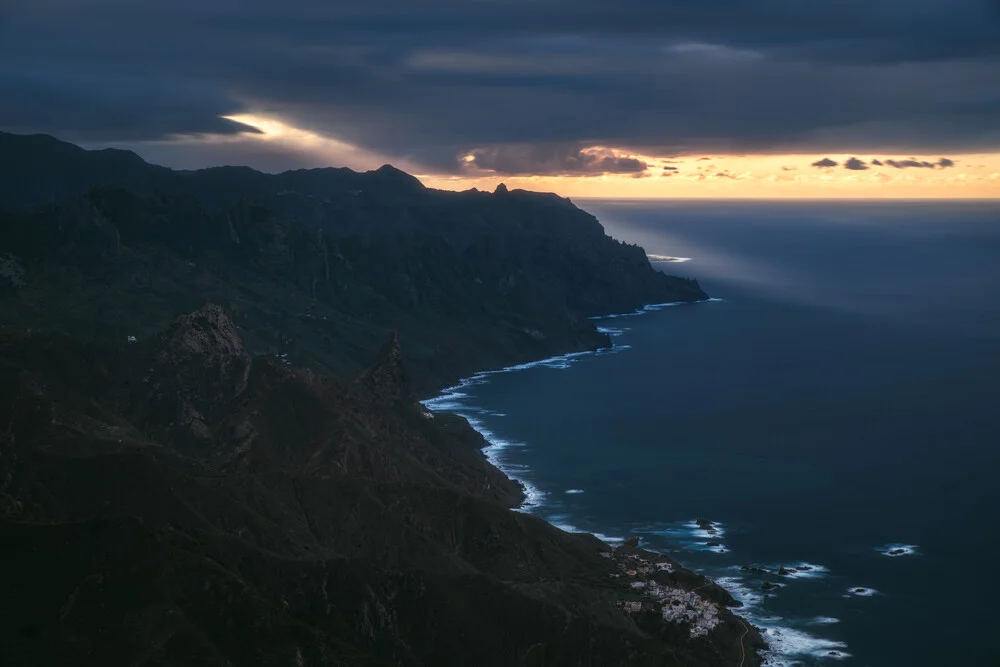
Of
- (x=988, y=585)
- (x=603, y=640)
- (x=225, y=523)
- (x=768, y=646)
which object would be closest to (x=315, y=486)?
(x=225, y=523)

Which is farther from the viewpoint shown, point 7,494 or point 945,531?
point 945,531

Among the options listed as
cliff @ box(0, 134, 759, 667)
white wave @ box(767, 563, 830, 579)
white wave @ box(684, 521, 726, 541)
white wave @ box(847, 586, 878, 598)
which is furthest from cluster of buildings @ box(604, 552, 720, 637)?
white wave @ box(684, 521, 726, 541)

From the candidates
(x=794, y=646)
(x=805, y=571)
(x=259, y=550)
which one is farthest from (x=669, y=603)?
(x=259, y=550)

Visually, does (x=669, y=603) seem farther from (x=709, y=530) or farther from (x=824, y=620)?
(x=709, y=530)

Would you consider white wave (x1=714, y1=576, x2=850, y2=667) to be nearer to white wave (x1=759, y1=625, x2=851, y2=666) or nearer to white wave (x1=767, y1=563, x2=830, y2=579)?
white wave (x1=759, y1=625, x2=851, y2=666)

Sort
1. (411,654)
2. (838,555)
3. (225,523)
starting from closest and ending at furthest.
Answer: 1. (411,654)
2. (225,523)
3. (838,555)

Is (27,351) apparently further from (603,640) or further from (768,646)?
(768,646)

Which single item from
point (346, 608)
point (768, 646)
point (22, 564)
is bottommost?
point (768, 646)
